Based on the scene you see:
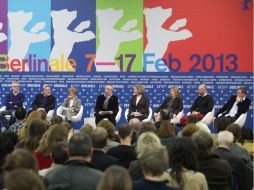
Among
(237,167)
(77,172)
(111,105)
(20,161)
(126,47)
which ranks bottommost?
(237,167)

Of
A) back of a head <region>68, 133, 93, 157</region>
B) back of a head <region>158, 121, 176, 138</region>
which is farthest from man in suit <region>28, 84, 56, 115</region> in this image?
back of a head <region>68, 133, 93, 157</region>

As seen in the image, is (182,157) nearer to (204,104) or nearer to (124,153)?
(124,153)

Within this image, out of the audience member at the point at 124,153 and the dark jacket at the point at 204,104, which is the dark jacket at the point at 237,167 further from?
the dark jacket at the point at 204,104

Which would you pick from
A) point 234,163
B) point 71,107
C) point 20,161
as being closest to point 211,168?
point 234,163

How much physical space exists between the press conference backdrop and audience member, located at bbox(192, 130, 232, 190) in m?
7.56

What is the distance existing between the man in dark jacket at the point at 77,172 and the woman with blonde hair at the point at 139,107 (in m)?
6.75

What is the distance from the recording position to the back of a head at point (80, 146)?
10.7 feet

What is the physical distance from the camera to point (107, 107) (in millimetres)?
10297

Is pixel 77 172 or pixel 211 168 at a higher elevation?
pixel 77 172

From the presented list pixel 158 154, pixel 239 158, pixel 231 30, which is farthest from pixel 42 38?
pixel 158 154

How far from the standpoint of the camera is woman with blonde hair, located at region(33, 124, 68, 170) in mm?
4293

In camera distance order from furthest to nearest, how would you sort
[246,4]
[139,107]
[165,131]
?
[246,4] < [139,107] < [165,131]

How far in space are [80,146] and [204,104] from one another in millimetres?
7057

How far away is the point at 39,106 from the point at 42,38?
184cm
